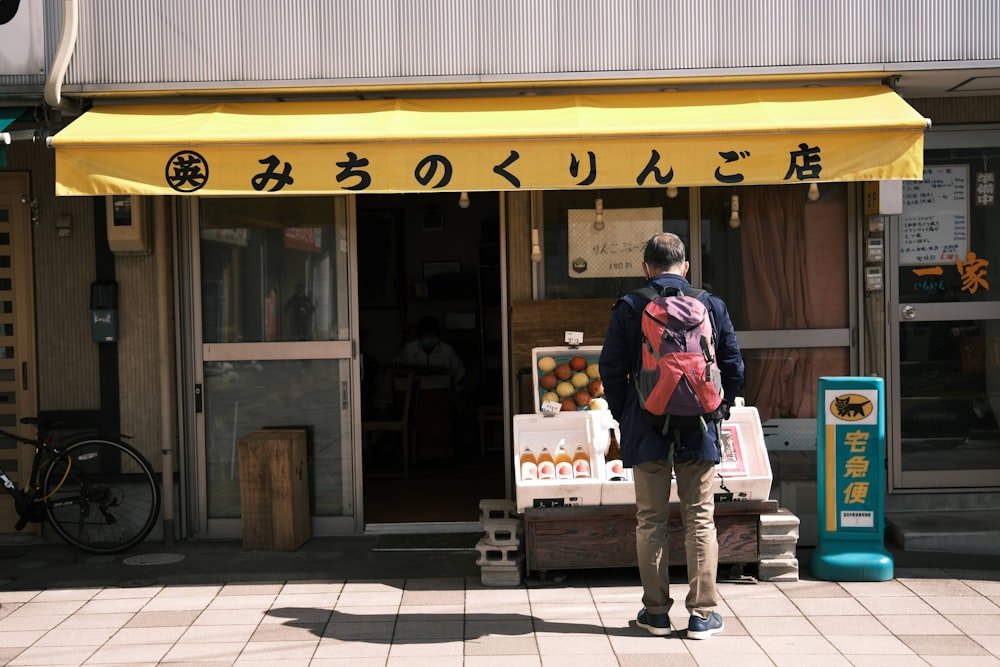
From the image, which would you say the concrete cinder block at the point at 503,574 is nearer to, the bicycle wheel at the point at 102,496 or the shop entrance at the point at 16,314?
the bicycle wheel at the point at 102,496

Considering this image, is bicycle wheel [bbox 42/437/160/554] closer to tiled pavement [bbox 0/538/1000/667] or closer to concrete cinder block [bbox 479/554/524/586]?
tiled pavement [bbox 0/538/1000/667]

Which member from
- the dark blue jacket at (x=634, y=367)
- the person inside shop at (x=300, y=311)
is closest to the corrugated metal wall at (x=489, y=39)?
the person inside shop at (x=300, y=311)

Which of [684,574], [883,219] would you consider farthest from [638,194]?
[684,574]

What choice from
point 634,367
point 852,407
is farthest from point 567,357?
point 852,407

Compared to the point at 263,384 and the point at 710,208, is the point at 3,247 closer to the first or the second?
the point at 263,384

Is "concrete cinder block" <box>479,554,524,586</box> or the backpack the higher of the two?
the backpack

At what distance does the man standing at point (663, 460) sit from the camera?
5.43 metres

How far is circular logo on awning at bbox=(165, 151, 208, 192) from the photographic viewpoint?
6406 mm

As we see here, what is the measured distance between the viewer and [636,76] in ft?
22.6

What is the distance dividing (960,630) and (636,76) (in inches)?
150

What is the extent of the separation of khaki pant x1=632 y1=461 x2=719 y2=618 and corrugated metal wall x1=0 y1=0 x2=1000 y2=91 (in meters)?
2.80

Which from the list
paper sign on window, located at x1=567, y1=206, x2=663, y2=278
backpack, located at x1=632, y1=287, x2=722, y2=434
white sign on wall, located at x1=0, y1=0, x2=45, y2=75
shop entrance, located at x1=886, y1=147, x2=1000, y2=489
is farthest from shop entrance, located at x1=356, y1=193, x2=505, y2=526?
white sign on wall, located at x1=0, y1=0, x2=45, y2=75

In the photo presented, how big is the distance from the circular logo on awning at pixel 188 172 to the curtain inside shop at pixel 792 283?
384 centimetres

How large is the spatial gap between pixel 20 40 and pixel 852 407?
230 inches
